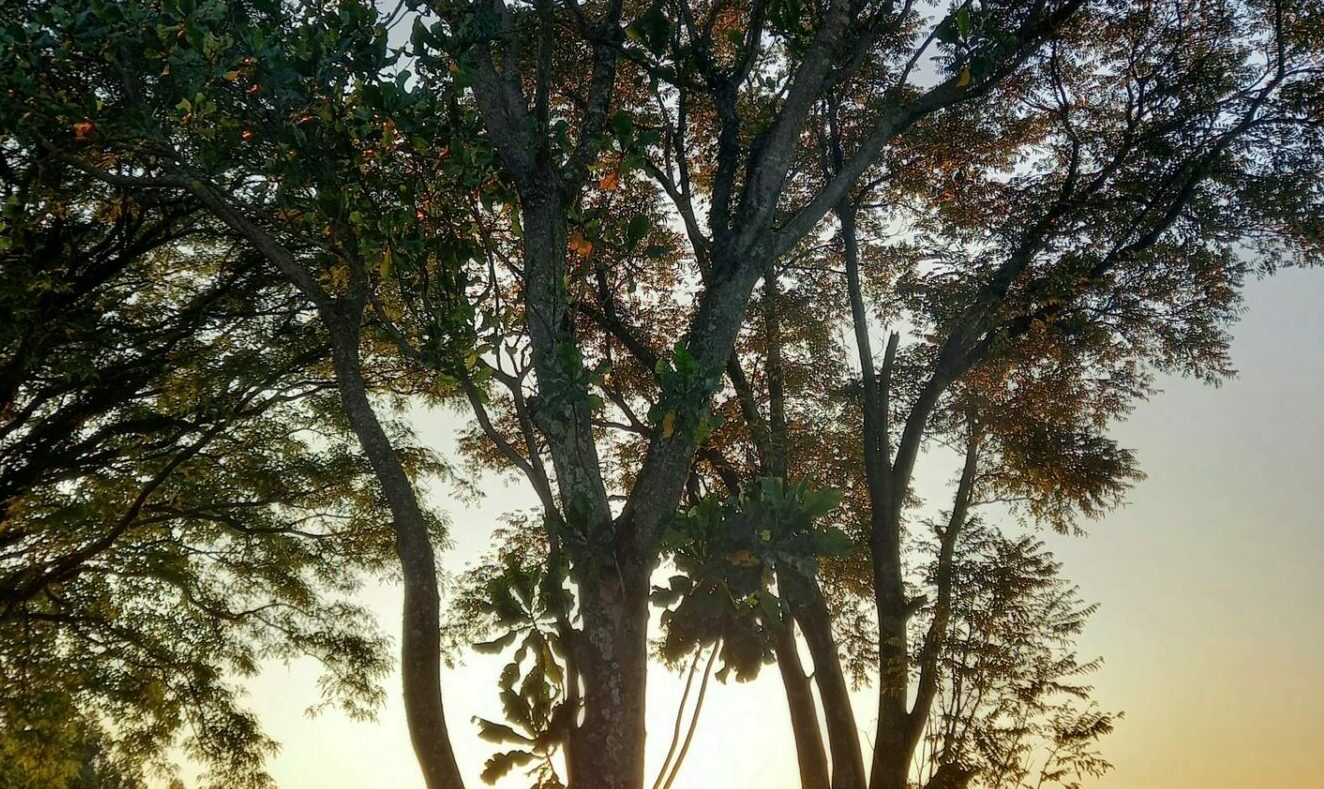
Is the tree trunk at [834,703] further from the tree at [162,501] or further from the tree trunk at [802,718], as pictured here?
the tree at [162,501]

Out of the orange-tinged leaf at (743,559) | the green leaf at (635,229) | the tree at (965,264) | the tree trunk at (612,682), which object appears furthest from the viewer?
the tree at (965,264)

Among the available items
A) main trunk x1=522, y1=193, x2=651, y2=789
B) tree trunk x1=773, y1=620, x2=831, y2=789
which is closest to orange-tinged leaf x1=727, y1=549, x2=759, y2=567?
main trunk x1=522, y1=193, x2=651, y2=789

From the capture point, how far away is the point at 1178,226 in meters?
9.86

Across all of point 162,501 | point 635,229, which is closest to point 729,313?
point 635,229

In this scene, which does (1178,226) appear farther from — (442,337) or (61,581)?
(61,581)

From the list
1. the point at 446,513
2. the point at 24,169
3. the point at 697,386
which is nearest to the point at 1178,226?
the point at 697,386

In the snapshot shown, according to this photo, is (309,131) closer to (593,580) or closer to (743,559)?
(593,580)

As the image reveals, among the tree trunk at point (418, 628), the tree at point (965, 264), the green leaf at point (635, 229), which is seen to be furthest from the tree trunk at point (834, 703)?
the green leaf at point (635, 229)

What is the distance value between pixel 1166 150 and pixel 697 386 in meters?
7.13

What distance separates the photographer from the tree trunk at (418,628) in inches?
197

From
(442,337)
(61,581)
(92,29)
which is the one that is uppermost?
(61,581)

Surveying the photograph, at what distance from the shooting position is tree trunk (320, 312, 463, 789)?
5008 mm

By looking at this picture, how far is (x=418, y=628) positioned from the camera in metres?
5.11

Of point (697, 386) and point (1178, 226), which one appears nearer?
point (697, 386)
